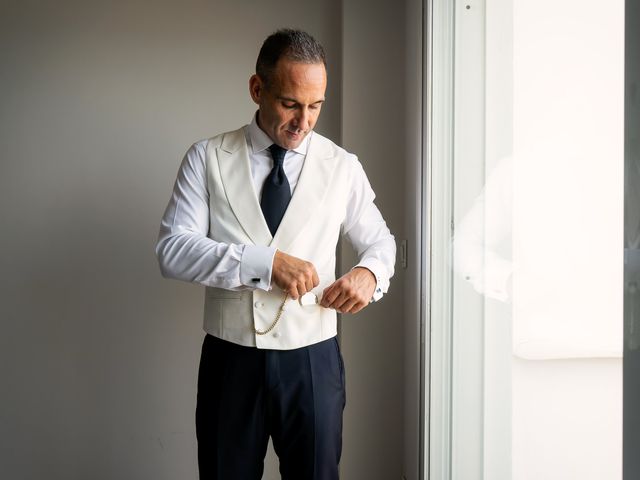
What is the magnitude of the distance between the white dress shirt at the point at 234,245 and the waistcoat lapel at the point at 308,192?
3 cm

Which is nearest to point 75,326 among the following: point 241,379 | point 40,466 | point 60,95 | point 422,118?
point 40,466

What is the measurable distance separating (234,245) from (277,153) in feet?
0.99

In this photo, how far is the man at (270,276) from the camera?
1.38 m

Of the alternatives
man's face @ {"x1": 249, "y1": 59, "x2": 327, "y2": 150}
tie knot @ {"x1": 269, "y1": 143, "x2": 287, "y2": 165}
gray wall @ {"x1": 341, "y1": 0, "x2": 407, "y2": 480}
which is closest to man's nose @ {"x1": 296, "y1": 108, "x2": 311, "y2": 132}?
man's face @ {"x1": 249, "y1": 59, "x2": 327, "y2": 150}

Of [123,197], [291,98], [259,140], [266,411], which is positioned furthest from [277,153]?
[123,197]

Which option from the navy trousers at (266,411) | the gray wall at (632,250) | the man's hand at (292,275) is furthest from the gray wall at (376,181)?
the gray wall at (632,250)

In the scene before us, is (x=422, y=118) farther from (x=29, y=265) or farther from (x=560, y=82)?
(x=29, y=265)

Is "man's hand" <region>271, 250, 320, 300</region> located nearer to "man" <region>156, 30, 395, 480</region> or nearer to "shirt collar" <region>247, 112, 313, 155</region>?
"man" <region>156, 30, 395, 480</region>

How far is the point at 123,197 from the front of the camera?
2.21 metres

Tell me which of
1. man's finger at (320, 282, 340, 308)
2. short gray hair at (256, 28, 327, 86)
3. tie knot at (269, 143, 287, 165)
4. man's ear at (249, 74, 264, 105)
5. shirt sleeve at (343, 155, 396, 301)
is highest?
short gray hair at (256, 28, 327, 86)

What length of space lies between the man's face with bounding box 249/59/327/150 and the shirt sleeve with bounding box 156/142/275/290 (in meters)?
0.20

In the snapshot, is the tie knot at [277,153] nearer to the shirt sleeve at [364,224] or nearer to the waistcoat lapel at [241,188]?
the waistcoat lapel at [241,188]

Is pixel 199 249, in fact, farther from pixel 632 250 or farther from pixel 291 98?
pixel 632 250

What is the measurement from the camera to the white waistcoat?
141 centimetres
